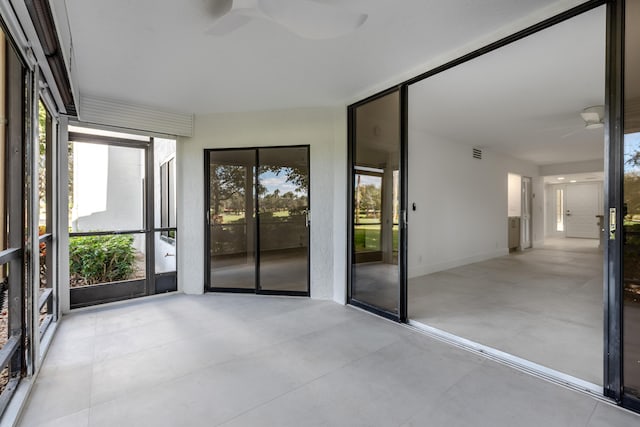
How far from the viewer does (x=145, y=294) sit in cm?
438

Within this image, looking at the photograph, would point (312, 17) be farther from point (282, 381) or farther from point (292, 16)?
point (282, 381)

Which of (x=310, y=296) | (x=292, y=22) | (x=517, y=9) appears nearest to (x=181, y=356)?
(x=310, y=296)

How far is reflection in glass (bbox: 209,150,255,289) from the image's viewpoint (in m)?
4.68

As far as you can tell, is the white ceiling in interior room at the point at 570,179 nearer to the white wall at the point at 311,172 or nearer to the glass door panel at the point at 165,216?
the white wall at the point at 311,172

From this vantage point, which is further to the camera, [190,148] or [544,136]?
[544,136]

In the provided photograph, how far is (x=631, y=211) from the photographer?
1908 millimetres

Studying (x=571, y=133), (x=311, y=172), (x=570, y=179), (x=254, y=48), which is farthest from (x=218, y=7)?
(x=570, y=179)

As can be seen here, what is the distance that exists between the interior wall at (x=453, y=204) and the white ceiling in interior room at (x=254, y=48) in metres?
2.59

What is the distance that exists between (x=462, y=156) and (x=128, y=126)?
6.12 m

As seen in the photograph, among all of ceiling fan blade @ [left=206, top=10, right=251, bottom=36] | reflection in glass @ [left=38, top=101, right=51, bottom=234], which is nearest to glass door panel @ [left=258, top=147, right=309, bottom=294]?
ceiling fan blade @ [left=206, top=10, right=251, bottom=36]

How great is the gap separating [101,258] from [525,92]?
5.84 m

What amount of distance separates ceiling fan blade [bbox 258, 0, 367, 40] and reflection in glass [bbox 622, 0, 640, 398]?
5.36 ft

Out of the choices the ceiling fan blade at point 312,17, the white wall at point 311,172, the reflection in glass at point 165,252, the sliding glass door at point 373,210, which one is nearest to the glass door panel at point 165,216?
the reflection in glass at point 165,252

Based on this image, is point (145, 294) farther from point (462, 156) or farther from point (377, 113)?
point (462, 156)
